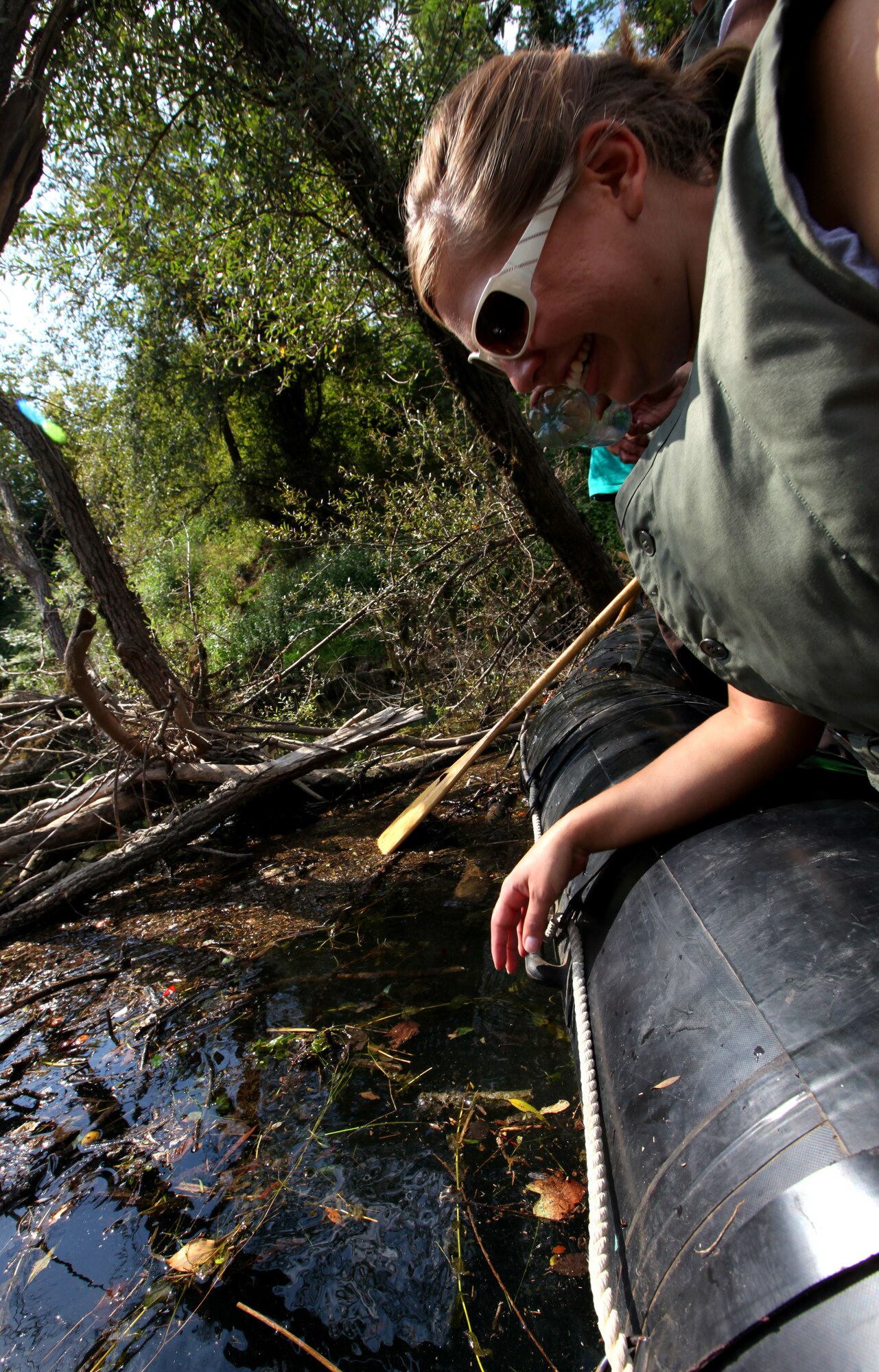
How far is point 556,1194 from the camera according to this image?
1736mm

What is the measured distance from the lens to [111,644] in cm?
714

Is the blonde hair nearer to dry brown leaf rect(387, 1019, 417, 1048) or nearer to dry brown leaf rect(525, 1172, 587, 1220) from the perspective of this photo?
dry brown leaf rect(525, 1172, 587, 1220)

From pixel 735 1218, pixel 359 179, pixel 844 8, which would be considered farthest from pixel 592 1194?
pixel 359 179

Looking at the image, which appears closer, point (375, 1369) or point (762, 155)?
point (762, 155)

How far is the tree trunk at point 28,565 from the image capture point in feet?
36.3

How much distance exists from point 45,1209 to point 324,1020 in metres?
0.87

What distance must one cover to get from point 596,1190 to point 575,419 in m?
1.44

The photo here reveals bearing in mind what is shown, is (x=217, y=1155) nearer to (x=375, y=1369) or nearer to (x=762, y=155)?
(x=375, y=1369)

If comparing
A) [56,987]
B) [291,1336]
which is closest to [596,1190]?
[291,1336]

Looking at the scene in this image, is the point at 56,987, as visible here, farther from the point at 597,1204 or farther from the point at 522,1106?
the point at 597,1204

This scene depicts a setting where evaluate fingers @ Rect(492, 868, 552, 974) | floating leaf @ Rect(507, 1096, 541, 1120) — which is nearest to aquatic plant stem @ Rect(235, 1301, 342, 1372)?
floating leaf @ Rect(507, 1096, 541, 1120)

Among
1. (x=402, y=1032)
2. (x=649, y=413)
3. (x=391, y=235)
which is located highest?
(x=391, y=235)

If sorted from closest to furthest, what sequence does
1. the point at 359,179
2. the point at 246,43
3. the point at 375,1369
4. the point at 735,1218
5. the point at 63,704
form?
the point at 735,1218 → the point at 375,1369 → the point at 246,43 → the point at 359,179 → the point at 63,704

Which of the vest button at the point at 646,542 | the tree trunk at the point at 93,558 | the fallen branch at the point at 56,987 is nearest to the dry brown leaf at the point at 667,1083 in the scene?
the vest button at the point at 646,542
